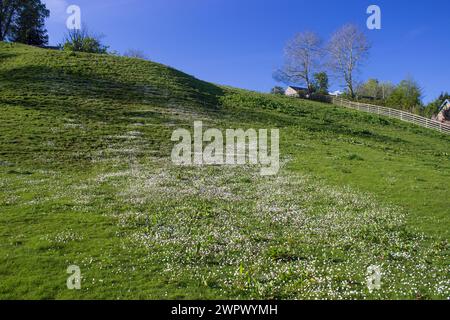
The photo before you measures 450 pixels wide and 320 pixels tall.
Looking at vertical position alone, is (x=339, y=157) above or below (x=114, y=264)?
above

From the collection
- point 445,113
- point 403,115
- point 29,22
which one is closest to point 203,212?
point 403,115

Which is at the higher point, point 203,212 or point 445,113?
point 445,113

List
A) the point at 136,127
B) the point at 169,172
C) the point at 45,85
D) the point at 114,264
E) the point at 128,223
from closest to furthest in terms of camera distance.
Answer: the point at 114,264
the point at 128,223
the point at 169,172
the point at 136,127
the point at 45,85

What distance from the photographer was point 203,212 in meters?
18.6

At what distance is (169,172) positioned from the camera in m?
27.8

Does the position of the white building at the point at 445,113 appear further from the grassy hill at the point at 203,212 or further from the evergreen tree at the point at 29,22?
the evergreen tree at the point at 29,22

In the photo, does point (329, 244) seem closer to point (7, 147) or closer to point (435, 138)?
point (7, 147)

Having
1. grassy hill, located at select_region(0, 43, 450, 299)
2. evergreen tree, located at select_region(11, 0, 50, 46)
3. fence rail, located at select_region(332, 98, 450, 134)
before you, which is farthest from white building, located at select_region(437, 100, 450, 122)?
evergreen tree, located at select_region(11, 0, 50, 46)

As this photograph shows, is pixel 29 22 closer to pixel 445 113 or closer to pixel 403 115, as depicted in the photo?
pixel 403 115

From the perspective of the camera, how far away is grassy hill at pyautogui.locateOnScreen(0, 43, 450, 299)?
1180 centimetres

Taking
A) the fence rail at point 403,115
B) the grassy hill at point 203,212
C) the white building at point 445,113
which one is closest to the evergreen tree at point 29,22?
the grassy hill at point 203,212

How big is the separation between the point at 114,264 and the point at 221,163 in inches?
730

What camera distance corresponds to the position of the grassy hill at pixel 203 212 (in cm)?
1180
